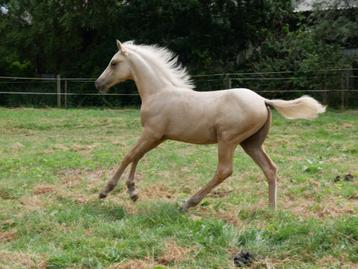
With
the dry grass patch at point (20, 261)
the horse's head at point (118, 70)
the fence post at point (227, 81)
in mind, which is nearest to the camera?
the dry grass patch at point (20, 261)

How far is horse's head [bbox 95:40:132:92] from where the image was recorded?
706 cm

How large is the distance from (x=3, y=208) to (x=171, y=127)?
6.78 feet

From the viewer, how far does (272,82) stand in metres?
22.1

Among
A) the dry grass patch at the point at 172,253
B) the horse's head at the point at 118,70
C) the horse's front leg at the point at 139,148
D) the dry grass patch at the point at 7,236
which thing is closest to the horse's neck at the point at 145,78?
the horse's head at the point at 118,70

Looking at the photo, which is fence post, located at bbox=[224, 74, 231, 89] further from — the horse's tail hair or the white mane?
the horse's tail hair

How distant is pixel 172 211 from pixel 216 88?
17477 millimetres

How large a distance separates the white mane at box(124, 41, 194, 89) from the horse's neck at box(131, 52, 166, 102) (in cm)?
8

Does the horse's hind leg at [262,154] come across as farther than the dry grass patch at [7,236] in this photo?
Yes

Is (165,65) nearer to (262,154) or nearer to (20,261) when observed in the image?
(262,154)

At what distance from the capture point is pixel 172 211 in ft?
19.4

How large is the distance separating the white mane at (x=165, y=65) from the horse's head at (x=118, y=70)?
0.46ft

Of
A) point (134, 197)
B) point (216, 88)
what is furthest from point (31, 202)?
point (216, 88)

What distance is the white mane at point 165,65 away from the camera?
22.8ft

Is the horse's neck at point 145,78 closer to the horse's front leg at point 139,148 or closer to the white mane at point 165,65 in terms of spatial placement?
the white mane at point 165,65
